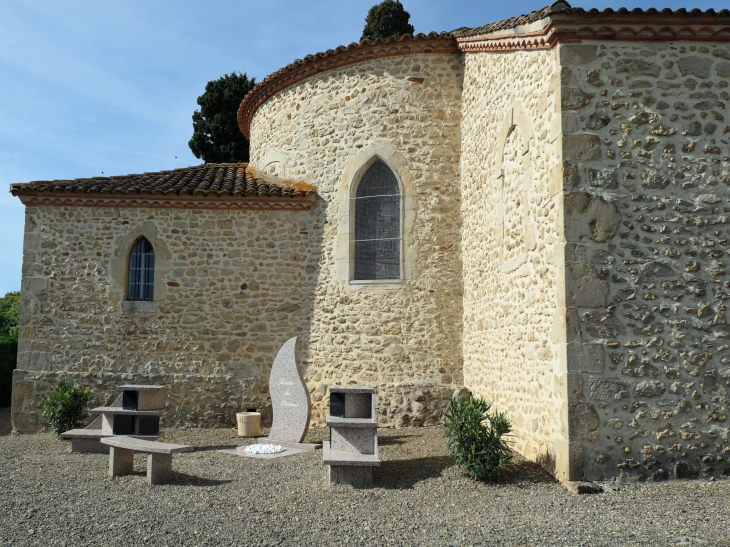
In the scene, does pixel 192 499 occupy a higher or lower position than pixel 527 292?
lower

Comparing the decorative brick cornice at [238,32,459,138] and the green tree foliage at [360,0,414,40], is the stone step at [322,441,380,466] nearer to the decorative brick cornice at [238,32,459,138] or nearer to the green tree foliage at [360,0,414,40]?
the decorative brick cornice at [238,32,459,138]

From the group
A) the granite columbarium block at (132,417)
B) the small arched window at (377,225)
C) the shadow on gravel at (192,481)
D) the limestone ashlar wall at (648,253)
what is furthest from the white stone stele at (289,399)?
the limestone ashlar wall at (648,253)

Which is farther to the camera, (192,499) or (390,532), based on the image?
(192,499)

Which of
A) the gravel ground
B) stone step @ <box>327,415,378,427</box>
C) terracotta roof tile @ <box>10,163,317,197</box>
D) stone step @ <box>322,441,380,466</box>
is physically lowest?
the gravel ground

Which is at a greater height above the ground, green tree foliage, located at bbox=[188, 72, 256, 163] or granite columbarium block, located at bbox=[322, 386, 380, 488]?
green tree foliage, located at bbox=[188, 72, 256, 163]

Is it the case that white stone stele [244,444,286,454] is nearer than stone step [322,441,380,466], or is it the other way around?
stone step [322,441,380,466]

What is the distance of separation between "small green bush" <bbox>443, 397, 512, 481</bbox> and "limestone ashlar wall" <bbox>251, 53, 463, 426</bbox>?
124 inches

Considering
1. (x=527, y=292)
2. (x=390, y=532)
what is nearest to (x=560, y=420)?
(x=527, y=292)

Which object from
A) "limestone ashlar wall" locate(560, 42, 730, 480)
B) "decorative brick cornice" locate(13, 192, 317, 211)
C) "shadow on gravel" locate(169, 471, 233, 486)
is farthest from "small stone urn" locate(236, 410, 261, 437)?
"limestone ashlar wall" locate(560, 42, 730, 480)

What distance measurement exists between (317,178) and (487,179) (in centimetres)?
347

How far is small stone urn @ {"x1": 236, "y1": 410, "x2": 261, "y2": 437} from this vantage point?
30.3 ft

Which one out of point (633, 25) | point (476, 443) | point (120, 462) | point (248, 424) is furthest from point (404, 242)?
point (120, 462)

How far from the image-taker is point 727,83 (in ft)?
20.3

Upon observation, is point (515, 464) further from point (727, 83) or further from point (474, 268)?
point (727, 83)
